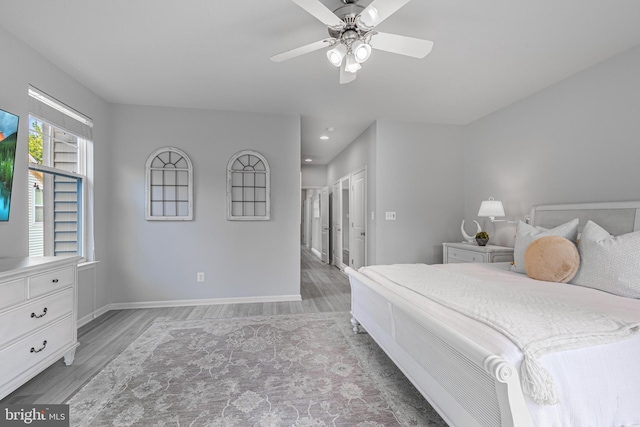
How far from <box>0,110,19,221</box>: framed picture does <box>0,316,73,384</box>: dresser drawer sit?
89cm

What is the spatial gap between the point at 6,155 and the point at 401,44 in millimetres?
2847

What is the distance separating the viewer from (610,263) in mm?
1847

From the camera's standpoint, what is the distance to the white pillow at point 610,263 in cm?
176

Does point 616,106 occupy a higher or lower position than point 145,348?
higher

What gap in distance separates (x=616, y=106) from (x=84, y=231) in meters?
5.32

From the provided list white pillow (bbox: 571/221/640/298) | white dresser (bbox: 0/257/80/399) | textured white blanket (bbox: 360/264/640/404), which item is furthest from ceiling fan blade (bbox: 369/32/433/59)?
white dresser (bbox: 0/257/80/399)

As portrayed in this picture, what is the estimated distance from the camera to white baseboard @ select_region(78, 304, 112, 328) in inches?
118

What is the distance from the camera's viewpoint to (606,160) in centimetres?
253

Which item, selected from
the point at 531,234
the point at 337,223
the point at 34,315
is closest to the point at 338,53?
the point at 531,234

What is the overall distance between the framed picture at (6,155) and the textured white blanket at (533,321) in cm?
294

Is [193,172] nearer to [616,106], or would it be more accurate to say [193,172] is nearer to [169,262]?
[169,262]

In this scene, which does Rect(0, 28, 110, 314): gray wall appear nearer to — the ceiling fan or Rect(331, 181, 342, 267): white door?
the ceiling fan

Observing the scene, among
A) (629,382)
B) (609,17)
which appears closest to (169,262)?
(629,382)

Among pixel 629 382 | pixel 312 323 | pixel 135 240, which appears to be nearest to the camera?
pixel 629 382
